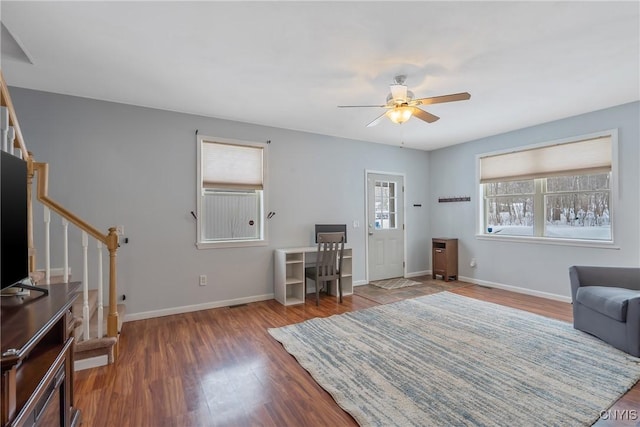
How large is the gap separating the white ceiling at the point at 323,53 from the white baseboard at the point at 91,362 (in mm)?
2568

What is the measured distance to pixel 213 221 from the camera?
4020 millimetres

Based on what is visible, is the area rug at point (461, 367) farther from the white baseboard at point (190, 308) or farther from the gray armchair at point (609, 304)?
the white baseboard at point (190, 308)

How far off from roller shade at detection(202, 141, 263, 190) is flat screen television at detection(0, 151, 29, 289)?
2.39 meters

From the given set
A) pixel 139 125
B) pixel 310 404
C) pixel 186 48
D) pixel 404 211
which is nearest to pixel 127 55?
pixel 186 48

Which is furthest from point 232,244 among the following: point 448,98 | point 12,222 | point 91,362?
point 448,98

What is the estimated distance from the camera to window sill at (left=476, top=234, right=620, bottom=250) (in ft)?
12.4

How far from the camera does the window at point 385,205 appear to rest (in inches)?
216

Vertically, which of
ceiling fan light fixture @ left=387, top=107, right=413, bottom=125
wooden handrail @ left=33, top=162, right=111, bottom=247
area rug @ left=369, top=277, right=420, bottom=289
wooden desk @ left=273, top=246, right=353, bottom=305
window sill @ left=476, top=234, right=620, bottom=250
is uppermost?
ceiling fan light fixture @ left=387, top=107, right=413, bottom=125

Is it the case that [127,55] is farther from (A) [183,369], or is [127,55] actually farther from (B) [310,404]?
(B) [310,404]

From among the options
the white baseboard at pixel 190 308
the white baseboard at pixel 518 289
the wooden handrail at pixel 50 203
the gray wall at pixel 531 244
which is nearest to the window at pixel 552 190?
the gray wall at pixel 531 244

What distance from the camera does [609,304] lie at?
2650mm

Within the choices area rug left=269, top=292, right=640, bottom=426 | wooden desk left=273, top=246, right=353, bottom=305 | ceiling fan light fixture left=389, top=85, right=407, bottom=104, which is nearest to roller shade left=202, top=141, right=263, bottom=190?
wooden desk left=273, top=246, right=353, bottom=305

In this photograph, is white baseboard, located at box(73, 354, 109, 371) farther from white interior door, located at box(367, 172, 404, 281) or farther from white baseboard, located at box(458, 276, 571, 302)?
white baseboard, located at box(458, 276, 571, 302)

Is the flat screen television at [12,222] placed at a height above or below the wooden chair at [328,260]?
above
